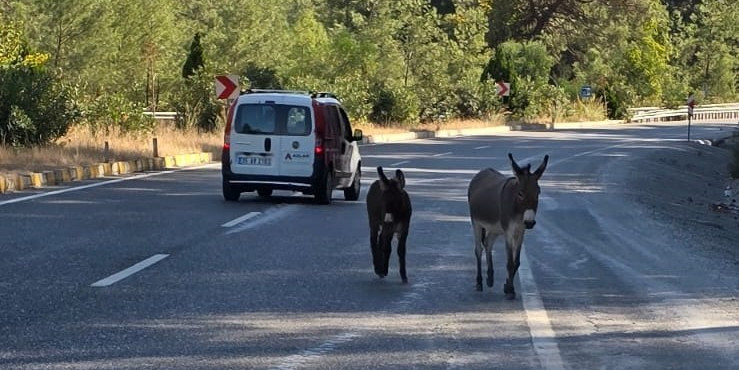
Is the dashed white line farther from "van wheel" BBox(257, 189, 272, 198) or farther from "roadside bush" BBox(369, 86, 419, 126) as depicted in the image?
"roadside bush" BBox(369, 86, 419, 126)

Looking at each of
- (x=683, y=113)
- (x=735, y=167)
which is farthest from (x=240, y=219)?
(x=683, y=113)

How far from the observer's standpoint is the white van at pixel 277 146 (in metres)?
19.6

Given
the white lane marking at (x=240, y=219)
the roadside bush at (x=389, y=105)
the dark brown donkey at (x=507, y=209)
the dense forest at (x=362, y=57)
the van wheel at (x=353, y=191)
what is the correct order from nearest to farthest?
1. the dark brown donkey at (x=507, y=209)
2. the white lane marking at (x=240, y=219)
3. the van wheel at (x=353, y=191)
4. the dense forest at (x=362, y=57)
5. the roadside bush at (x=389, y=105)

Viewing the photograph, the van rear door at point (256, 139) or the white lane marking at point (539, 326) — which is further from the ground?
the van rear door at point (256, 139)

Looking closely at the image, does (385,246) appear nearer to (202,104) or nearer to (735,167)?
(735,167)

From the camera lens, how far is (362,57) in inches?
2223

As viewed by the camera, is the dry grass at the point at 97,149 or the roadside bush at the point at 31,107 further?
the roadside bush at the point at 31,107

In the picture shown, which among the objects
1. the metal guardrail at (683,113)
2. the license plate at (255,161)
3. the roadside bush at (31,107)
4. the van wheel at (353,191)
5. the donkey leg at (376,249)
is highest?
the roadside bush at (31,107)

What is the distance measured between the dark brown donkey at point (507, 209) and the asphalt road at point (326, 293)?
1.20ft

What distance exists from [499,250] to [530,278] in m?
2.24

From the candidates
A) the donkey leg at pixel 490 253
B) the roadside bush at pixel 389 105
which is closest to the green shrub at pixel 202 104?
the roadside bush at pixel 389 105

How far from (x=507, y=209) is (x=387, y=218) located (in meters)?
1.34

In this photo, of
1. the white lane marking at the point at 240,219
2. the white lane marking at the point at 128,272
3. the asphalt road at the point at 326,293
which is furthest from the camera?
the white lane marking at the point at 240,219

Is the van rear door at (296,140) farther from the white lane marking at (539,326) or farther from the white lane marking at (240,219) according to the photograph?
the white lane marking at (539,326)
